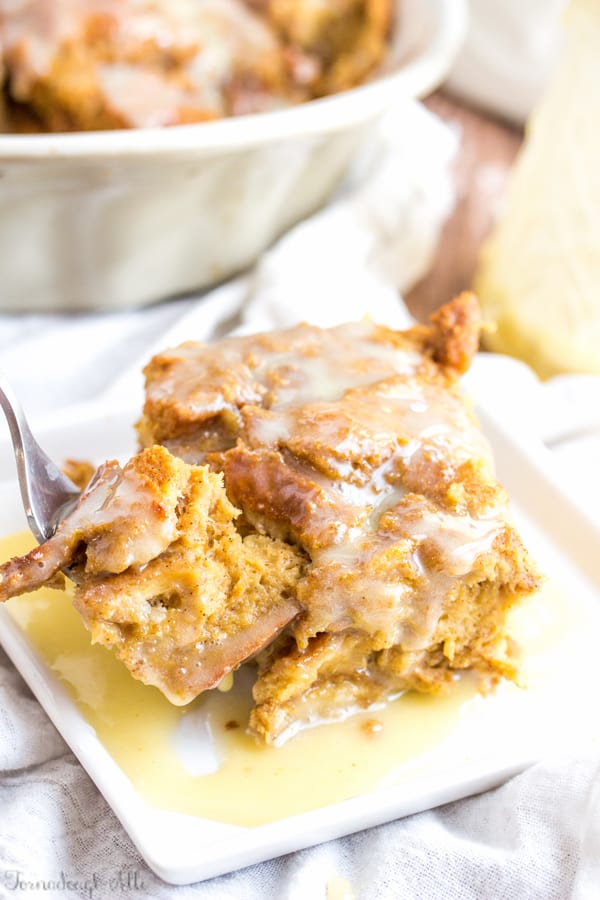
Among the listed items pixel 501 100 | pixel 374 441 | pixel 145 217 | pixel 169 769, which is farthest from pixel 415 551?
pixel 501 100

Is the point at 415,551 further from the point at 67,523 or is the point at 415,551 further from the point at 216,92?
the point at 216,92

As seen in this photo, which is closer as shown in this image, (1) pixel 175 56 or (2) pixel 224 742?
(2) pixel 224 742

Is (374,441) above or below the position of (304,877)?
above

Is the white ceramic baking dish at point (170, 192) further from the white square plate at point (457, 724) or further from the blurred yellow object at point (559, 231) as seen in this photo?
the white square plate at point (457, 724)

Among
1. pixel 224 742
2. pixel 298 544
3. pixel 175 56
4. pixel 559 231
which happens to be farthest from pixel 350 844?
pixel 175 56

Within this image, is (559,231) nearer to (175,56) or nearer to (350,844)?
(175,56)

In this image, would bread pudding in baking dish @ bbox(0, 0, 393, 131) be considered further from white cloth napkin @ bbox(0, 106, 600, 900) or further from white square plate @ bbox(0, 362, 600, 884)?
white square plate @ bbox(0, 362, 600, 884)

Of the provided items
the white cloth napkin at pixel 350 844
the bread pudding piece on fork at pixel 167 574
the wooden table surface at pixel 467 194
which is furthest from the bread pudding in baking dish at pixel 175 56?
the bread pudding piece on fork at pixel 167 574
